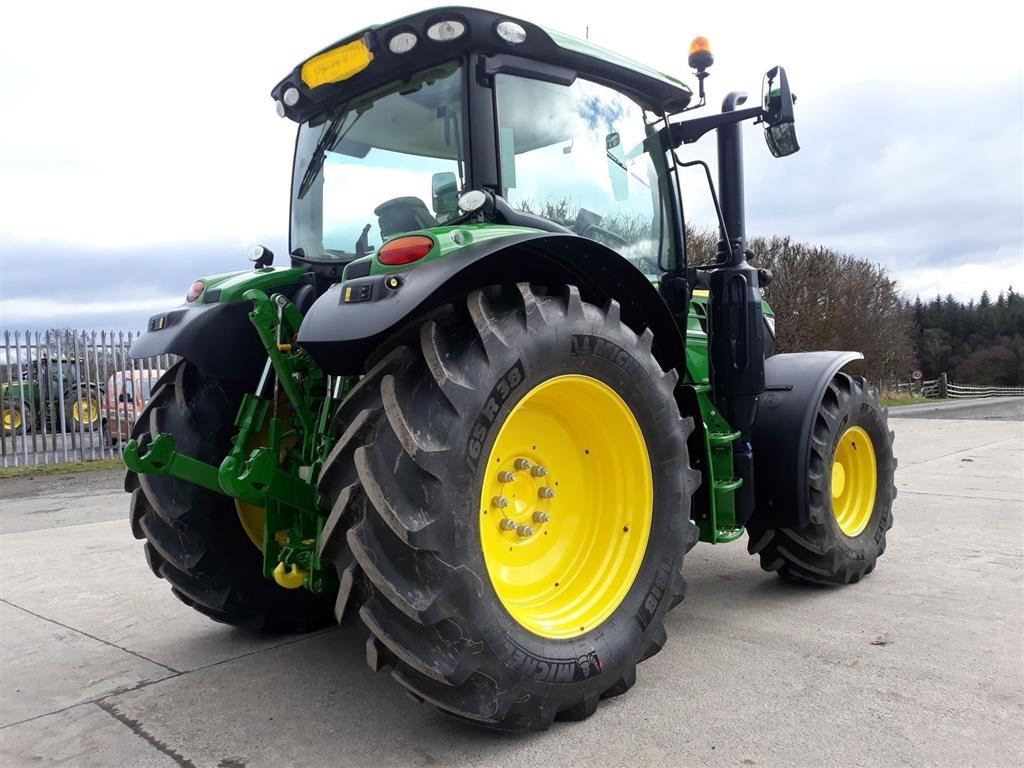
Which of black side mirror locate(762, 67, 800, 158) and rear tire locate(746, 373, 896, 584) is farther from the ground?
black side mirror locate(762, 67, 800, 158)

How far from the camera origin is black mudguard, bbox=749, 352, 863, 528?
154 inches

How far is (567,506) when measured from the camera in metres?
3.07

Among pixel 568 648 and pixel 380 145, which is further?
pixel 380 145

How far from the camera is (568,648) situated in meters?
2.64

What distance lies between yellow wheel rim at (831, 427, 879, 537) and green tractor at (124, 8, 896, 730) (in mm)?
182

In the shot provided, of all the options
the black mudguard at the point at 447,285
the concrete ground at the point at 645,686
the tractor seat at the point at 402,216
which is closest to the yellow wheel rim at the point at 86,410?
the concrete ground at the point at 645,686

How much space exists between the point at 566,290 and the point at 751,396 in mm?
1480

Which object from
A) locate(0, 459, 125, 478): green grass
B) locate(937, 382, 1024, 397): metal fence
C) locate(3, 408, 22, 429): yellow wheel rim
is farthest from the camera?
locate(937, 382, 1024, 397): metal fence

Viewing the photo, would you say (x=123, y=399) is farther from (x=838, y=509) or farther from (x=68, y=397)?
(x=838, y=509)

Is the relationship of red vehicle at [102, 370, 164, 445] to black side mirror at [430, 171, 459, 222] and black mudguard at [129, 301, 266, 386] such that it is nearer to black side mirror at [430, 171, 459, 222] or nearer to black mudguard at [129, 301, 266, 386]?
black mudguard at [129, 301, 266, 386]

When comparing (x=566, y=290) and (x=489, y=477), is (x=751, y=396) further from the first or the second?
(x=489, y=477)

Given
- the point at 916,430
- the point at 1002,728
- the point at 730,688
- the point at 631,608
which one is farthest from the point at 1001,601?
the point at 916,430

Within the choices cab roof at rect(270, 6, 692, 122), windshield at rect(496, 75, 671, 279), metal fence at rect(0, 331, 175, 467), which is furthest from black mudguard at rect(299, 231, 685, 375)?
metal fence at rect(0, 331, 175, 467)

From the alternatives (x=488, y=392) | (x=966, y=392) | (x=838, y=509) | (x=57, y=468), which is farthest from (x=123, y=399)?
(x=966, y=392)
